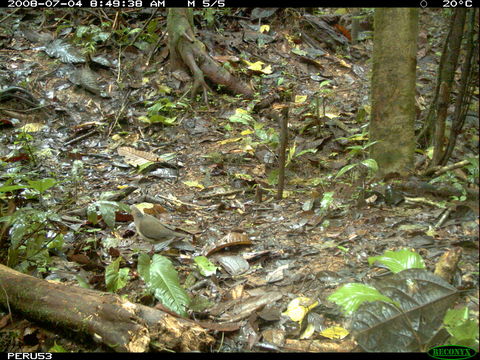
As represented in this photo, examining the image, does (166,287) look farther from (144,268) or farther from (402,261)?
(402,261)

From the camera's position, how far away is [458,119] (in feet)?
10.6

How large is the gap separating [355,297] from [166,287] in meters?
1.16

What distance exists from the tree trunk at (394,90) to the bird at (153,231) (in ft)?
6.19

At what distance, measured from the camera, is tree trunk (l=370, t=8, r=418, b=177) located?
12.5ft

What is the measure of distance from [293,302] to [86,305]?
120 centimetres

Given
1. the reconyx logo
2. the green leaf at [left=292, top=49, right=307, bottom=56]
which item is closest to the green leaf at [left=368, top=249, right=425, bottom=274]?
the reconyx logo

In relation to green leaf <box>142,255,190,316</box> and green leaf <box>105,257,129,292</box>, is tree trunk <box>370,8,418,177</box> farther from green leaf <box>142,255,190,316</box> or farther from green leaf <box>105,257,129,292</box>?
green leaf <box>105,257,129,292</box>

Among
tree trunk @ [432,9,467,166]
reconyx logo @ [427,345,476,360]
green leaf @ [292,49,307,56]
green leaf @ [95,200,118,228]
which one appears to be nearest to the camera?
reconyx logo @ [427,345,476,360]

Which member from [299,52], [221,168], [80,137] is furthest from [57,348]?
[299,52]

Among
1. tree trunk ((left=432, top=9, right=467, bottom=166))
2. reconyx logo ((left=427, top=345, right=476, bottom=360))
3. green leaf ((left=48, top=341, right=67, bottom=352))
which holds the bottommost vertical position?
green leaf ((left=48, top=341, right=67, bottom=352))

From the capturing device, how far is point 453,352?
1796mm

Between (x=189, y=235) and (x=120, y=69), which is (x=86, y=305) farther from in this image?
(x=120, y=69)

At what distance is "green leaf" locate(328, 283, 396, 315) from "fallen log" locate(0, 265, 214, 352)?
773 millimetres

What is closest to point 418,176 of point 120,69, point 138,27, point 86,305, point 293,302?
point 293,302
